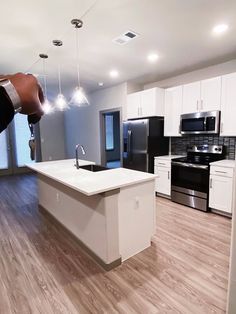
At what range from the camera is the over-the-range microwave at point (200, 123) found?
341 centimetres

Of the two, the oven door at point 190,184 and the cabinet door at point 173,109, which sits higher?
the cabinet door at point 173,109

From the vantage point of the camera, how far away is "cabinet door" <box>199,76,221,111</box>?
11.1ft

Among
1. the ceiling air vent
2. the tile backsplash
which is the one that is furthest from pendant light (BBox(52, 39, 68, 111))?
the tile backsplash

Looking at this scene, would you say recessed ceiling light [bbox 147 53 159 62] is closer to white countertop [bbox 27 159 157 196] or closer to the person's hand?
white countertop [bbox 27 159 157 196]

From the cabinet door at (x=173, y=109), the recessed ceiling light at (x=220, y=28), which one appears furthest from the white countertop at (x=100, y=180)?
the cabinet door at (x=173, y=109)

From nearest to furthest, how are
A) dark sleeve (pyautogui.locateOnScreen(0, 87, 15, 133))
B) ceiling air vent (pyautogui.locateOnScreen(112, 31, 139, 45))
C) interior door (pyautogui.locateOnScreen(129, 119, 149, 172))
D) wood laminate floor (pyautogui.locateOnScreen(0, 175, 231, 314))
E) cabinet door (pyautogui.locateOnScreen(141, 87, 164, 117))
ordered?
dark sleeve (pyautogui.locateOnScreen(0, 87, 15, 133)) < wood laminate floor (pyautogui.locateOnScreen(0, 175, 231, 314)) < ceiling air vent (pyautogui.locateOnScreen(112, 31, 139, 45)) < cabinet door (pyautogui.locateOnScreen(141, 87, 164, 117)) < interior door (pyautogui.locateOnScreen(129, 119, 149, 172))

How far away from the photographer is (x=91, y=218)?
7.35ft

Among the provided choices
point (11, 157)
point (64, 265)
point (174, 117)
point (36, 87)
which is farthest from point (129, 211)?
point (11, 157)

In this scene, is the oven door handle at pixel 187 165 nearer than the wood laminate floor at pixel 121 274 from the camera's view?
No

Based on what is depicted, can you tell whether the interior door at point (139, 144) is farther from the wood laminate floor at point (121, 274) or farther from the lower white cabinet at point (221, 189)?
the wood laminate floor at point (121, 274)

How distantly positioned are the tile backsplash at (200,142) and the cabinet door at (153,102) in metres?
0.73

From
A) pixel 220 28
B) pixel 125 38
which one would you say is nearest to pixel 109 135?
pixel 125 38

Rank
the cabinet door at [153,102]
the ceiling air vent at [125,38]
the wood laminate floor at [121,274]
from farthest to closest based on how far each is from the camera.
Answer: the cabinet door at [153,102], the ceiling air vent at [125,38], the wood laminate floor at [121,274]

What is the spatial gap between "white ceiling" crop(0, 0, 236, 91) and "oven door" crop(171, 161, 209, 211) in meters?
1.86
